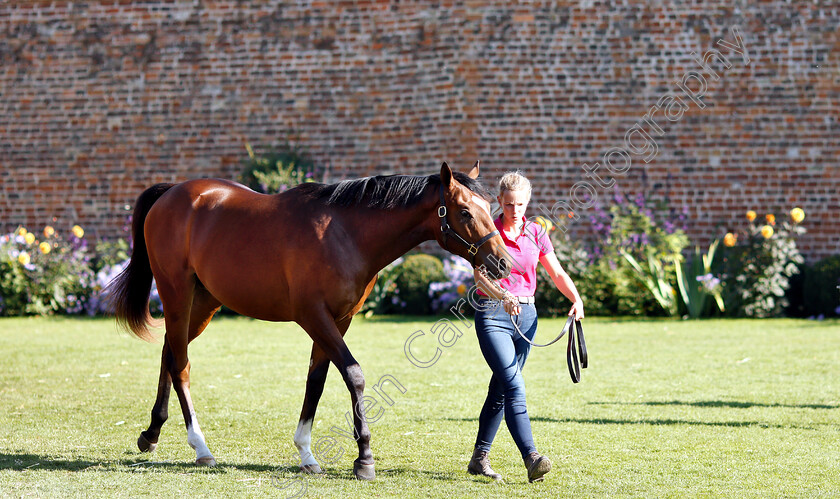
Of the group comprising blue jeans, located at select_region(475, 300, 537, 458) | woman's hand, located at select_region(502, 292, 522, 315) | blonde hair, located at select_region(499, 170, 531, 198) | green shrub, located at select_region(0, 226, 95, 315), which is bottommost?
green shrub, located at select_region(0, 226, 95, 315)

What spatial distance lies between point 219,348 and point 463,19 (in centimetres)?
710

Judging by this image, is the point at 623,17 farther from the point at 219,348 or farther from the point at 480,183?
the point at 480,183

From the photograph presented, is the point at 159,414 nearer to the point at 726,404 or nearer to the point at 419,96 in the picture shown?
the point at 726,404

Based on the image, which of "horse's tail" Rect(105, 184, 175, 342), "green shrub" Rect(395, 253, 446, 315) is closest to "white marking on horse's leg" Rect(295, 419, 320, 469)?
"horse's tail" Rect(105, 184, 175, 342)

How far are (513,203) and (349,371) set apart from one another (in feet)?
4.25

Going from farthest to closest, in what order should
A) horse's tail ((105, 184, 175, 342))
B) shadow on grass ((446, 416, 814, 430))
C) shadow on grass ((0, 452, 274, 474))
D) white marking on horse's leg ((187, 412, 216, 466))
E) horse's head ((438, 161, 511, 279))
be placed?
shadow on grass ((446, 416, 814, 430))
horse's tail ((105, 184, 175, 342))
white marking on horse's leg ((187, 412, 216, 466))
shadow on grass ((0, 452, 274, 474))
horse's head ((438, 161, 511, 279))

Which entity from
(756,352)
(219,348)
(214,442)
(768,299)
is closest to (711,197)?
(768,299)

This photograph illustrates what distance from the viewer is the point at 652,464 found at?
5012 mm

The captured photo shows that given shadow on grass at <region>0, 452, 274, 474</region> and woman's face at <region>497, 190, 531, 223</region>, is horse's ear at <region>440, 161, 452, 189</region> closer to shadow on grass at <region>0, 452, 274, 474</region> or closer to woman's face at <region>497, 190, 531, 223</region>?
woman's face at <region>497, 190, 531, 223</region>

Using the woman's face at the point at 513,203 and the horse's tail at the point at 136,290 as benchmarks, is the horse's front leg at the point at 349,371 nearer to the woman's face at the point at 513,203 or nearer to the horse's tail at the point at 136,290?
the woman's face at the point at 513,203

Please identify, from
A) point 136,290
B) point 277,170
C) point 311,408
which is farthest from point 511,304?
point 277,170

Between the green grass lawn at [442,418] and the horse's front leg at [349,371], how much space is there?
0.12 meters

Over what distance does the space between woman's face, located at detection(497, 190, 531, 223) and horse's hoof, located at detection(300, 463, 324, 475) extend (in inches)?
70.2

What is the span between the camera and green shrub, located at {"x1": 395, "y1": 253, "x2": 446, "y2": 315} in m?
13.7
